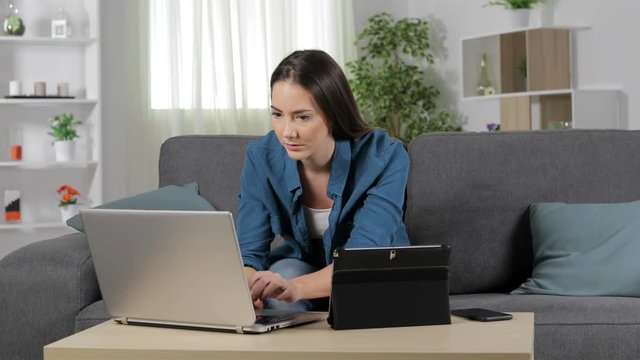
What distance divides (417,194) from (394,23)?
397cm

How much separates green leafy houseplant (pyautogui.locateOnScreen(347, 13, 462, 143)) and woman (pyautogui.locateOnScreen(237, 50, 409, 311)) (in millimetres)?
3874

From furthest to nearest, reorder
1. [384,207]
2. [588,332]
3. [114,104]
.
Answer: [114,104], [588,332], [384,207]

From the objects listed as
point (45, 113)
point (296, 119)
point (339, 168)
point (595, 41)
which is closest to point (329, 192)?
point (339, 168)

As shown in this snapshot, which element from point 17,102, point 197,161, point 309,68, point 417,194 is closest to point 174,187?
point 197,161

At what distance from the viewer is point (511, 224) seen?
3.11m

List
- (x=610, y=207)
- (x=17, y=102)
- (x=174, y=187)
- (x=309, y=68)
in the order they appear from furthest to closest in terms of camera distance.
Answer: (x=17, y=102), (x=174, y=187), (x=610, y=207), (x=309, y=68)

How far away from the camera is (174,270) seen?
187cm

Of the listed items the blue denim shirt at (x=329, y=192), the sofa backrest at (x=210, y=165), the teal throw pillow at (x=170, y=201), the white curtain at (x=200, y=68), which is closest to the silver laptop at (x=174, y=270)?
the blue denim shirt at (x=329, y=192)

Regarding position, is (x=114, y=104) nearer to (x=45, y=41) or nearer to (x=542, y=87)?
(x=45, y=41)

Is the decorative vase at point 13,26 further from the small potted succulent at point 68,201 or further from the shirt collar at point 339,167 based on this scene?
the shirt collar at point 339,167

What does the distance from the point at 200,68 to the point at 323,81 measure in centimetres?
425

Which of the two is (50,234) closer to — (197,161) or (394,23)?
(394,23)

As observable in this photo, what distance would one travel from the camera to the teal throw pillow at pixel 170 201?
3156mm

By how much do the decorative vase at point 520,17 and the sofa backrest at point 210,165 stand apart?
9.34 ft
